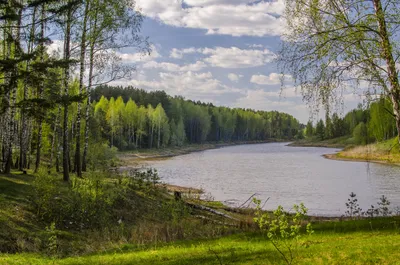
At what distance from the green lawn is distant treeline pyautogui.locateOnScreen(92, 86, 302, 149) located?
24.9 meters

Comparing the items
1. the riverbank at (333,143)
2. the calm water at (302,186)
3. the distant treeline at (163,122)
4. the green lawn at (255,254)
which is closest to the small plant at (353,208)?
the calm water at (302,186)

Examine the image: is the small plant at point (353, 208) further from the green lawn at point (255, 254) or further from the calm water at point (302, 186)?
the green lawn at point (255, 254)

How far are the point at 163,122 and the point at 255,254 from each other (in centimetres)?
7776

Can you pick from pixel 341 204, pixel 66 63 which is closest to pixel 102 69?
pixel 66 63

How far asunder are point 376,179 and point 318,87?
28.7 metres

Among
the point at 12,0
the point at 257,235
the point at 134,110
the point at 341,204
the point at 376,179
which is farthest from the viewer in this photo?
the point at 134,110

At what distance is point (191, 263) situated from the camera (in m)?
7.54

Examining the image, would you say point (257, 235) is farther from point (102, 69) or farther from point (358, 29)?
point (102, 69)

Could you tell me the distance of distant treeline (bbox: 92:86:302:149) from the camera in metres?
72.1

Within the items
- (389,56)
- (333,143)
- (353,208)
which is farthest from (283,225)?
(333,143)

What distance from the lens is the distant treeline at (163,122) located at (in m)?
72.1

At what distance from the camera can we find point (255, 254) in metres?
8.05

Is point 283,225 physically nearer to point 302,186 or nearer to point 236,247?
point 236,247

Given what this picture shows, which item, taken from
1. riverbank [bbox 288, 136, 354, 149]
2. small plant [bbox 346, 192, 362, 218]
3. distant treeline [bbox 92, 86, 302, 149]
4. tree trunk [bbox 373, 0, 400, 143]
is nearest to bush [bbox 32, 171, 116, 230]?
small plant [bbox 346, 192, 362, 218]
